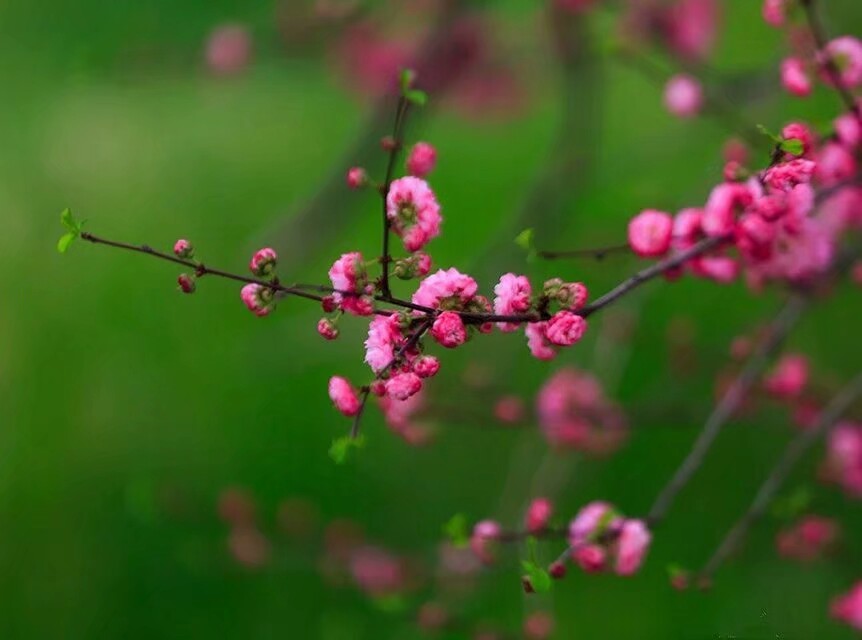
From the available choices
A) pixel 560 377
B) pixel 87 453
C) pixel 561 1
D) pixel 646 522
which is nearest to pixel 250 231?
pixel 87 453

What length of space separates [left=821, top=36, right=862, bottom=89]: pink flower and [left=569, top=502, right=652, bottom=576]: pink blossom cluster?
0.33m

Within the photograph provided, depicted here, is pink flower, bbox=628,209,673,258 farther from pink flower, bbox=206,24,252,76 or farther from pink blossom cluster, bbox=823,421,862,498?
pink flower, bbox=206,24,252,76

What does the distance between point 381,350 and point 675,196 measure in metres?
1.25

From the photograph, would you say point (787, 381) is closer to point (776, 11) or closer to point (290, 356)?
point (776, 11)

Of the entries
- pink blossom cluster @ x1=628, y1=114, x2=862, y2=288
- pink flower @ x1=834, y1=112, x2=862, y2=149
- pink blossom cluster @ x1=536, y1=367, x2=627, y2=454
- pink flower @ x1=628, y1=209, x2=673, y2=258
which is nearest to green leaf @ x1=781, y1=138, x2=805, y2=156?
pink blossom cluster @ x1=628, y1=114, x2=862, y2=288

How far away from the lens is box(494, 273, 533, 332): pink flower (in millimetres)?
601

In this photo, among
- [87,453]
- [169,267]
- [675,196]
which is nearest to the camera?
[87,453]

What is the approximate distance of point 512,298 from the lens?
1.98ft

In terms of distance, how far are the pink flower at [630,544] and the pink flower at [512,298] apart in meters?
0.20

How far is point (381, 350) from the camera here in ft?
1.95

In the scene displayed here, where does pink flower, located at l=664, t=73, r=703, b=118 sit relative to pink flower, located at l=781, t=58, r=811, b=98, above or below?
above

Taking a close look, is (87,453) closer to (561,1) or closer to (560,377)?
(560,377)

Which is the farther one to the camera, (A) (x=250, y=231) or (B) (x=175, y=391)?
(A) (x=250, y=231)

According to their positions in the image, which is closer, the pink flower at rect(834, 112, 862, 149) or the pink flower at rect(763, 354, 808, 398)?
the pink flower at rect(834, 112, 862, 149)
